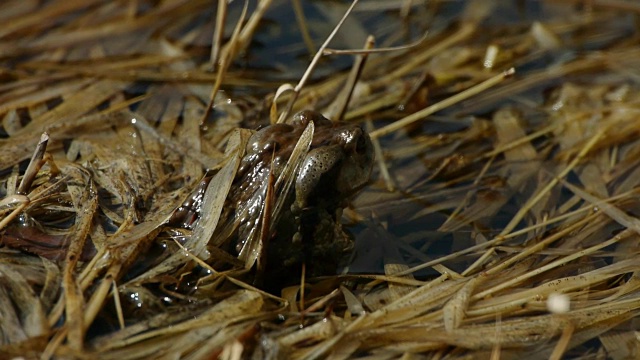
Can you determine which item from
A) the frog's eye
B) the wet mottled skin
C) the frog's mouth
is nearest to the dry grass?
the wet mottled skin

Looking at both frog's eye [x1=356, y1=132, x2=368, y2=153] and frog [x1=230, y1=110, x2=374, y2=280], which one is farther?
frog's eye [x1=356, y1=132, x2=368, y2=153]

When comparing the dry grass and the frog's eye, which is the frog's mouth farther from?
the dry grass

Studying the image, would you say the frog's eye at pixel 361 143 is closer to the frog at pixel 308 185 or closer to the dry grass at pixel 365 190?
the frog at pixel 308 185

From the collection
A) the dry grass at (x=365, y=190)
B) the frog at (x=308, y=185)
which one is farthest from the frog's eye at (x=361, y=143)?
the dry grass at (x=365, y=190)

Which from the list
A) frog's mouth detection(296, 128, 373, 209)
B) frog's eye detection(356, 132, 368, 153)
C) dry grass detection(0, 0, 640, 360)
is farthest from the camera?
frog's eye detection(356, 132, 368, 153)

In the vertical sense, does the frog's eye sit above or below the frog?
above

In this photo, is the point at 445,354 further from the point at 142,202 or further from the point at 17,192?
the point at 17,192

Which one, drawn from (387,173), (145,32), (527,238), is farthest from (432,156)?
(145,32)
